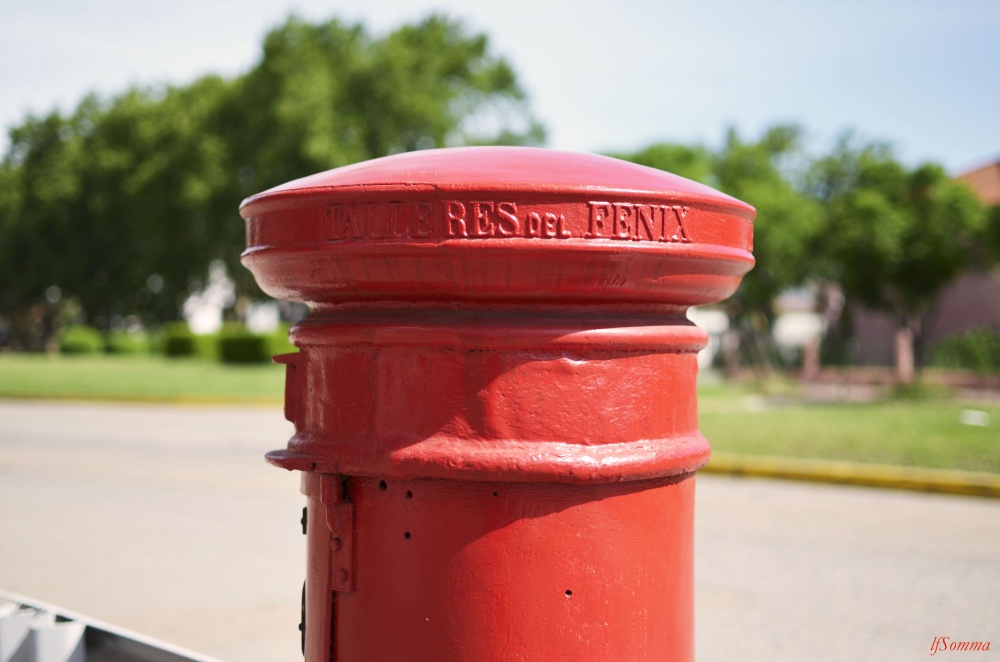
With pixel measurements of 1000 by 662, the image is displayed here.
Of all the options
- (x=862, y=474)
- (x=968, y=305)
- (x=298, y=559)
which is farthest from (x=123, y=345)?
(x=298, y=559)

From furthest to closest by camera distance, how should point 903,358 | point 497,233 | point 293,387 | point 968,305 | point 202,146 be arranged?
point 202,146, point 968,305, point 903,358, point 293,387, point 497,233

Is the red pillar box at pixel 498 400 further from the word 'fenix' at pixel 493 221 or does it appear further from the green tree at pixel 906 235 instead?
the green tree at pixel 906 235

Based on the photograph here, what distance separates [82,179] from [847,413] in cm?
3791

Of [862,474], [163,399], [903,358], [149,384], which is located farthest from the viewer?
[149,384]

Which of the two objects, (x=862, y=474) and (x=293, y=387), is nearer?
(x=293, y=387)

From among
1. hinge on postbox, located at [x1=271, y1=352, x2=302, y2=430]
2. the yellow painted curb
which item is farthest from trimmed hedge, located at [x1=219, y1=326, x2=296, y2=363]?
hinge on postbox, located at [x1=271, y1=352, x2=302, y2=430]

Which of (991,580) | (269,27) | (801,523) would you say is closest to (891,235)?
(801,523)

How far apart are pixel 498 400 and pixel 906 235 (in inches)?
695

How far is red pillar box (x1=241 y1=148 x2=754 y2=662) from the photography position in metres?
1.45

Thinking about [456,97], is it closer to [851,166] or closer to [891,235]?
[851,166]

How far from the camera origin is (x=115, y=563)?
5676 millimetres

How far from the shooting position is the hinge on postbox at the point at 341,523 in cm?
156

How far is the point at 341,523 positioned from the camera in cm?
156

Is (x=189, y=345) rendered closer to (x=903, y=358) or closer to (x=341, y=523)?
(x=903, y=358)
